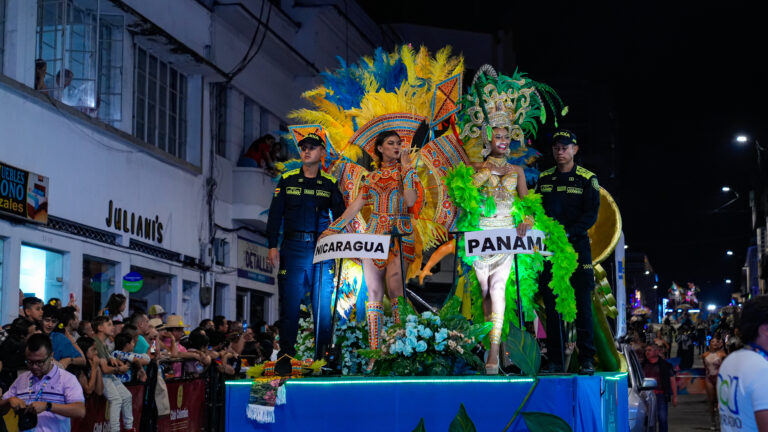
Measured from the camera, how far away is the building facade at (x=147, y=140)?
16531mm

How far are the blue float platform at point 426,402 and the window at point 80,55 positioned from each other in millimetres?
9620

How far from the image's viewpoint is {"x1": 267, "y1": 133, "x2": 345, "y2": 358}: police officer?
32.8 ft

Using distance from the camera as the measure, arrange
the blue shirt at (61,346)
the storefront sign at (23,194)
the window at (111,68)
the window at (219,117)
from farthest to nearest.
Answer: the window at (219,117) → the window at (111,68) → the storefront sign at (23,194) → the blue shirt at (61,346)

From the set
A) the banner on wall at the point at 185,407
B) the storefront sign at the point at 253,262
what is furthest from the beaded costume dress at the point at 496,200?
the storefront sign at the point at 253,262

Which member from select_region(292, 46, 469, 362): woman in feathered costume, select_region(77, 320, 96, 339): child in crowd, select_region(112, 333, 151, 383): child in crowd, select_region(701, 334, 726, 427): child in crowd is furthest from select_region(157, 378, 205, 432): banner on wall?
select_region(701, 334, 726, 427): child in crowd

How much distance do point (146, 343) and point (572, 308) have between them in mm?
6561

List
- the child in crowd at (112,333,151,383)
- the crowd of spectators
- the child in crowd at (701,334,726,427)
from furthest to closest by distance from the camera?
the child in crowd at (701,334,726,427), the child in crowd at (112,333,151,383), the crowd of spectators

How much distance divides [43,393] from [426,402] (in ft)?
11.5

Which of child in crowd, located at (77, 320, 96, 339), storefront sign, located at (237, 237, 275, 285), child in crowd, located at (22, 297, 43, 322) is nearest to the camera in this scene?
child in crowd, located at (22, 297, 43, 322)

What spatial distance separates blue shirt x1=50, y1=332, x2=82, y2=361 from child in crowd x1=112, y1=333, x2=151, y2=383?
4.58ft

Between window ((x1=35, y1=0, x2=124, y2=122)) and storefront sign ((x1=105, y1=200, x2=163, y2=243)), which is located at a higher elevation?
window ((x1=35, y1=0, x2=124, y2=122))

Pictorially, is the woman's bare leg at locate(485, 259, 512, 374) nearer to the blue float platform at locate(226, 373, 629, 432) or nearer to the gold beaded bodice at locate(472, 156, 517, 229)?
the gold beaded bodice at locate(472, 156, 517, 229)

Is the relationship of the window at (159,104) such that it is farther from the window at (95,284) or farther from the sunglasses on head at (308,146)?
the sunglasses on head at (308,146)

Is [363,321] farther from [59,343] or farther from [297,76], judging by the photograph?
[297,76]
